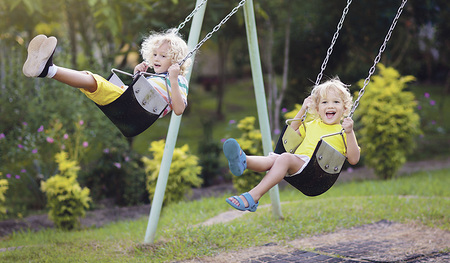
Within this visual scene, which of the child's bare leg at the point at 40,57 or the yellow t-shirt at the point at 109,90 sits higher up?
the child's bare leg at the point at 40,57

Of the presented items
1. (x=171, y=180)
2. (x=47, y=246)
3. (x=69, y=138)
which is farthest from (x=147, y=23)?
(x=47, y=246)

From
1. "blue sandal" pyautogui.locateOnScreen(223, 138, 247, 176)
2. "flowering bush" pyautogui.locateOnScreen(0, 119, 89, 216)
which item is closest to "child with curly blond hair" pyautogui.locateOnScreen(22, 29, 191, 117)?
"blue sandal" pyautogui.locateOnScreen(223, 138, 247, 176)

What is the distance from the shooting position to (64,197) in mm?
6230

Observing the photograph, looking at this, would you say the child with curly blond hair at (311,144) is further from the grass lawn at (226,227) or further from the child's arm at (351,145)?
the grass lawn at (226,227)

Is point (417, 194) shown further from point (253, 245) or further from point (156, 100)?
point (156, 100)

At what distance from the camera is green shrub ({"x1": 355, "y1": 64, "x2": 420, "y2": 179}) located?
8.22 m

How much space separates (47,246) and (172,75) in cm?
272

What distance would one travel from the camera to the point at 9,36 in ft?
33.0

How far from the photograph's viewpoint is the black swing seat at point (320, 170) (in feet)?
11.7

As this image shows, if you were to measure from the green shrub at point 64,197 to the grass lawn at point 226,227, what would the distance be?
0.58ft

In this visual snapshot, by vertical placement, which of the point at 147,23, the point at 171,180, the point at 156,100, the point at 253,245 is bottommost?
the point at 253,245

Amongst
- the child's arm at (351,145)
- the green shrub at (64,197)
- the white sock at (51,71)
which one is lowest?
the green shrub at (64,197)

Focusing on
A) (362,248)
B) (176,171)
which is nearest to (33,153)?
(176,171)

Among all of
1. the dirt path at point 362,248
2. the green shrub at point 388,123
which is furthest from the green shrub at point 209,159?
the dirt path at point 362,248
